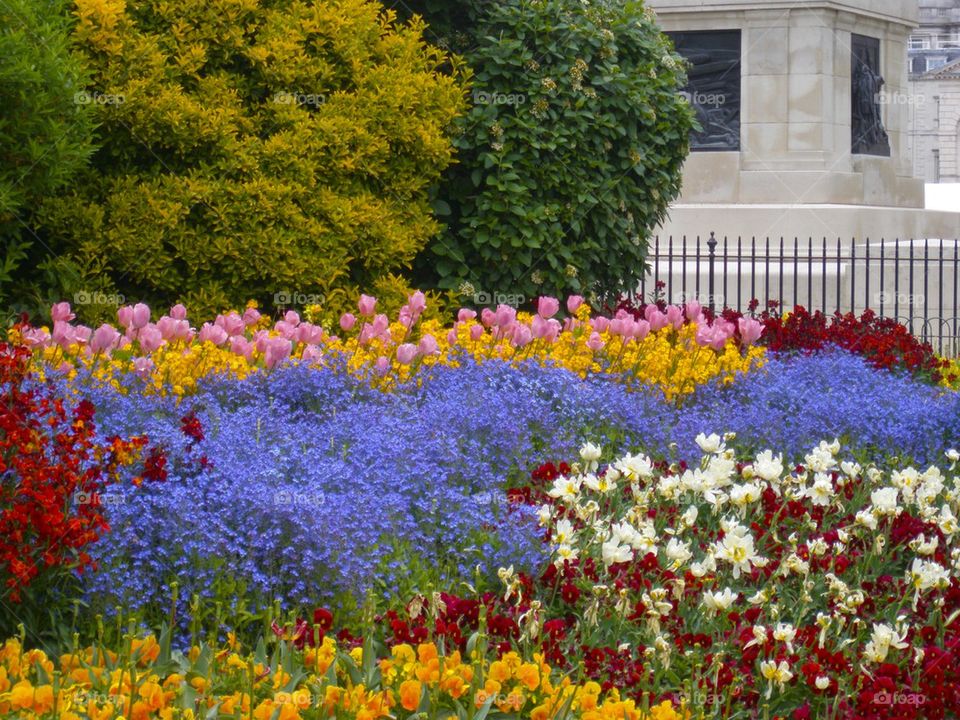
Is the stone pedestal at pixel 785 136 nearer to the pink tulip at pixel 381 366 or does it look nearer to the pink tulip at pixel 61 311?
the pink tulip at pixel 381 366

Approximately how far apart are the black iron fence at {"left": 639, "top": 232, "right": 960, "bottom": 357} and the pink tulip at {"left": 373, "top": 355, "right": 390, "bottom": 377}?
383 inches

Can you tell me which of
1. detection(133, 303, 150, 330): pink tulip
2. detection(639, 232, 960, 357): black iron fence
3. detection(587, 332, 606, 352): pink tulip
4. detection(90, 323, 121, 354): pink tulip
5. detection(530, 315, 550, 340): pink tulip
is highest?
detection(133, 303, 150, 330): pink tulip

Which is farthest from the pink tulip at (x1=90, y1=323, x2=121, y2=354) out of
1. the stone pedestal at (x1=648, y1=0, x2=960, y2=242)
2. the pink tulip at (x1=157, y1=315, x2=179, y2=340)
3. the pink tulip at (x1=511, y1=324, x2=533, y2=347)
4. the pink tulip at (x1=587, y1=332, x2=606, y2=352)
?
the stone pedestal at (x1=648, y1=0, x2=960, y2=242)

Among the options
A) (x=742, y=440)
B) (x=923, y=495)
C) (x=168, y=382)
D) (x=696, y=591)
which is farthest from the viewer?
(x=742, y=440)

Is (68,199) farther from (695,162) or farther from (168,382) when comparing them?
(695,162)

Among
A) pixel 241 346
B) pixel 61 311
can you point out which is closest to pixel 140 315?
pixel 61 311

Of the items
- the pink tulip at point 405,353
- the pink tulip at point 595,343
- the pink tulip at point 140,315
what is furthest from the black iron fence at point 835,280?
the pink tulip at point 140,315

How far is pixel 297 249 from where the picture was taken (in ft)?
30.0

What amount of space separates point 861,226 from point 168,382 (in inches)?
537

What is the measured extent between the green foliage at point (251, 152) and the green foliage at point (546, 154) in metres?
0.33

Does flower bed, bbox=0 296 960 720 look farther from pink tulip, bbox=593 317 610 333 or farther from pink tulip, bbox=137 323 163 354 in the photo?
pink tulip, bbox=593 317 610 333

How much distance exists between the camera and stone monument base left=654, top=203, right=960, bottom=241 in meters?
18.2

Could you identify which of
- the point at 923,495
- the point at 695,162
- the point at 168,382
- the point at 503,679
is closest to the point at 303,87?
the point at 168,382

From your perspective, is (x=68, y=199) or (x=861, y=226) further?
(x=861, y=226)
